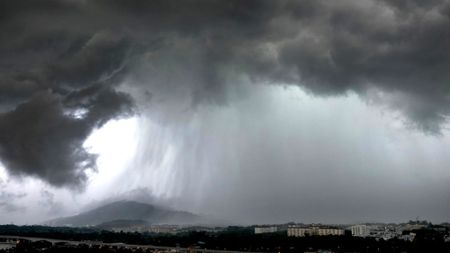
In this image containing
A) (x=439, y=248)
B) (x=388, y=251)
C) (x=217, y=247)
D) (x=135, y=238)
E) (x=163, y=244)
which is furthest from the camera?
(x=135, y=238)

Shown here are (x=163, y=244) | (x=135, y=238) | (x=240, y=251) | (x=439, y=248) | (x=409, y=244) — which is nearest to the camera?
(x=439, y=248)

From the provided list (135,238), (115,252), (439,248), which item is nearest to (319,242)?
(439,248)

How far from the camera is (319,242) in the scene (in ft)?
368

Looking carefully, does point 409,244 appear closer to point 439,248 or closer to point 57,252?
point 439,248

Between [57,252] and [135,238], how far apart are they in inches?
2637

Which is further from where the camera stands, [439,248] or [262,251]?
[262,251]

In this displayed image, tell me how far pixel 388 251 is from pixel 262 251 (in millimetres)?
25175

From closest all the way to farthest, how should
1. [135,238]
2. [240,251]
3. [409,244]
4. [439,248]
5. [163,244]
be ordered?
[439,248] → [409,244] → [240,251] → [163,244] → [135,238]

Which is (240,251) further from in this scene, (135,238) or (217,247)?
(135,238)

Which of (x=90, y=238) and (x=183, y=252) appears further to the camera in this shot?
(x=90, y=238)

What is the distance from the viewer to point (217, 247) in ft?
403

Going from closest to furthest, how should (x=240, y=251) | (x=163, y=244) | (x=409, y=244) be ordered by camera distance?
(x=409, y=244) < (x=240, y=251) < (x=163, y=244)

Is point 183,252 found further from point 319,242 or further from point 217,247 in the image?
point 319,242

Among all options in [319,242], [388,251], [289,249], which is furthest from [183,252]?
[388,251]
